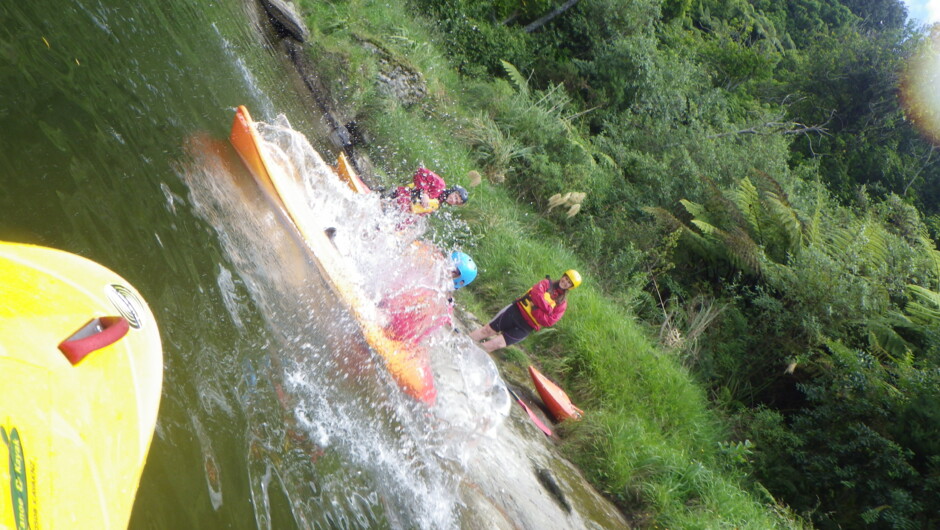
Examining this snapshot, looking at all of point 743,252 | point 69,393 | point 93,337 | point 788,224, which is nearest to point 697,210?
point 743,252

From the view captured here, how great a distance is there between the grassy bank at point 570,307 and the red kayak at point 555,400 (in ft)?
0.55

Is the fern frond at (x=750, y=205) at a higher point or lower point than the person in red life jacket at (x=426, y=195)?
higher

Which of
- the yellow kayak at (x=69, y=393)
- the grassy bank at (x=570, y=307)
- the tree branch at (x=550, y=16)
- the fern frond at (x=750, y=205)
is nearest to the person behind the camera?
the yellow kayak at (x=69, y=393)

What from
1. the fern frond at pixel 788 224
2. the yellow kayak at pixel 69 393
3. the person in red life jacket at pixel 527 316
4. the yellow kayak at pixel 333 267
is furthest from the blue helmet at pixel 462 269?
the fern frond at pixel 788 224

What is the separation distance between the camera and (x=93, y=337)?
2393mm

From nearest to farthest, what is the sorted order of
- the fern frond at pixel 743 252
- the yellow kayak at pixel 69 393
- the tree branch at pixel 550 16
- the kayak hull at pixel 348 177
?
1. the yellow kayak at pixel 69 393
2. the kayak hull at pixel 348 177
3. the fern frond at pixel 743 252
4. the tree branch at pixel 550 16

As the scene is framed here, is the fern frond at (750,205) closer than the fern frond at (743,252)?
No

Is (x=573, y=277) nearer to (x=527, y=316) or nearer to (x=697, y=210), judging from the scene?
(x=527, y=316)

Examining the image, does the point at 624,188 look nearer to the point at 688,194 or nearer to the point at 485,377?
the point at 688,194

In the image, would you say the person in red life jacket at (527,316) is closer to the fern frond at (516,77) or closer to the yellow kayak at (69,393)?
the yellow kayak at (69,393)

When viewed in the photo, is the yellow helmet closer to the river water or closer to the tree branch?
the river water

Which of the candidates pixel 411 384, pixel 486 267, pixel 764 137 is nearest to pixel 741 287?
pixel 486 267

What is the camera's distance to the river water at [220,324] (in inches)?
120

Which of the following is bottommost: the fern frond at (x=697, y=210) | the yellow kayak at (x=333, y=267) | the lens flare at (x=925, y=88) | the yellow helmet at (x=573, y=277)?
the yellow kayak at (x=333, y=267)
